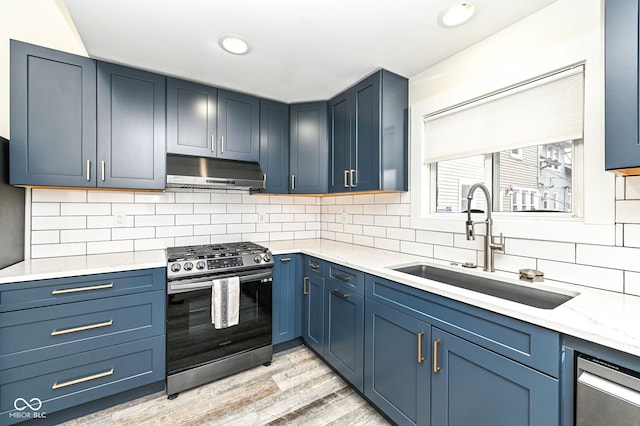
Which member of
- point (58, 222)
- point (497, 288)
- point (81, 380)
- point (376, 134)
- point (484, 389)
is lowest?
point (81, 380)

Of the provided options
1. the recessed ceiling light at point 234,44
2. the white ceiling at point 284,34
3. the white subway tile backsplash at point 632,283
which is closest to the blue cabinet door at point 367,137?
the white ceiling at point 284,34

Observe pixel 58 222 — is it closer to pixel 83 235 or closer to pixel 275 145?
pixel 83 235

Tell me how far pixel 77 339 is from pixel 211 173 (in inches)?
55.5

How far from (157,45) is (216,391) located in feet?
8.04

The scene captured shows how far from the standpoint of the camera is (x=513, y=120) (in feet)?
5.44

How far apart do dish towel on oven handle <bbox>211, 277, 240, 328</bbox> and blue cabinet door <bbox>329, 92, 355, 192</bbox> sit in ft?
4.12

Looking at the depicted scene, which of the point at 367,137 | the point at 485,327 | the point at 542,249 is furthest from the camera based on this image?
Answer: the point at 367,137

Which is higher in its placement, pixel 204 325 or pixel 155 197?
pixel 155 197

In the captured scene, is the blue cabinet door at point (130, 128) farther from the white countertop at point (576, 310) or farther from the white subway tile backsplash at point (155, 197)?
the white countertop at point (576, 310)

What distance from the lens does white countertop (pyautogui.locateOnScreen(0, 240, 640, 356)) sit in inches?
35.3

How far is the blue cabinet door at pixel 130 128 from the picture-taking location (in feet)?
6.69

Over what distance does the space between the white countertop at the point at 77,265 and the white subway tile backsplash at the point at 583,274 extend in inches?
93.4

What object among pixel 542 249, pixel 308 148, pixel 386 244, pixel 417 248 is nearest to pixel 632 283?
pixel 542 249

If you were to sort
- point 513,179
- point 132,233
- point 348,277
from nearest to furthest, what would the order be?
point 513,179, point 348,277, point 132,233
